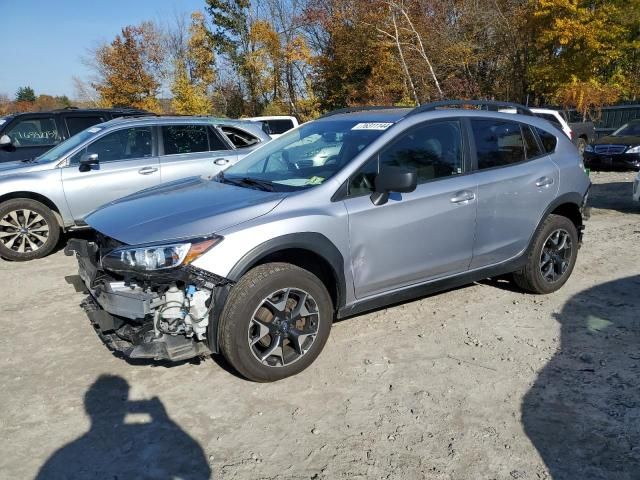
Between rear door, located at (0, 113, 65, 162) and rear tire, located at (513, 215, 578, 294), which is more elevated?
rear door, located at (0, 113, 65, 162)

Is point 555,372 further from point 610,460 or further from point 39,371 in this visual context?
point 39,371

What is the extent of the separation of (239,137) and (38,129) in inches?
160

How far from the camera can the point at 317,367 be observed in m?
3.68

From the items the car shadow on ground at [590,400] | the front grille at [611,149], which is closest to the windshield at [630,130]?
the front grille at [611,149]

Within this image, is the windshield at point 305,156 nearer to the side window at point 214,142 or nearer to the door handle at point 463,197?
the door handle at point 463,197

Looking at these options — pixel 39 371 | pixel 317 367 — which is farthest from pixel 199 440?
pixel 39 371

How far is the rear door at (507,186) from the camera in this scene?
171 inches

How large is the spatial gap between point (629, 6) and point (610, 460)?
21.4m

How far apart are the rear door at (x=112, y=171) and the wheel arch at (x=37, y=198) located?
0.65 ft

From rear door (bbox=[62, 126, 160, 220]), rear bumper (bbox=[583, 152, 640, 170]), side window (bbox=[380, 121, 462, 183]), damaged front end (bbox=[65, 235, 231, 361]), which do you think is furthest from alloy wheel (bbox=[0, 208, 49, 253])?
rear bumper (bbox=[583, 152, 640, 170])

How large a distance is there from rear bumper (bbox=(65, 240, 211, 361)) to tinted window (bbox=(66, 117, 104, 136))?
6.85 meters

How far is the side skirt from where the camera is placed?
149 inches

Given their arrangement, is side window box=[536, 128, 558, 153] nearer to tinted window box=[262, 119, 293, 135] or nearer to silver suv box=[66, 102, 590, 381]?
silver suv box=[66, 102, 590, 381]

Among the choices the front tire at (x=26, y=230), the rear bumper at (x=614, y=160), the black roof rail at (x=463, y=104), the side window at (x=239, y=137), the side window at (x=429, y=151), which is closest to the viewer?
the side window at (x=429, y=151)
